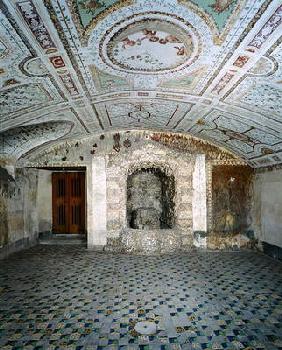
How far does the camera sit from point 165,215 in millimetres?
10898

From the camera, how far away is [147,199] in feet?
38.1

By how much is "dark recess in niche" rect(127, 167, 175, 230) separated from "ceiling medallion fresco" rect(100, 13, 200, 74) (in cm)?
697

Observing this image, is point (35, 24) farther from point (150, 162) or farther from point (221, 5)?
point (150, 162)


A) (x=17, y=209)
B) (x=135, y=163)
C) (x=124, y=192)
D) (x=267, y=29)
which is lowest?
(x=17, y=209)

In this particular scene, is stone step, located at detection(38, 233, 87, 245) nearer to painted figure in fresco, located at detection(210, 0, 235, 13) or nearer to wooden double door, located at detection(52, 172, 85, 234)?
wooden double door, located at detection(52, 172, 85, 234)

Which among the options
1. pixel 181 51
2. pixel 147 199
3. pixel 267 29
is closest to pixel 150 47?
pixel 181 51

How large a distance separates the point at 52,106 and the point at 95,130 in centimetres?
308

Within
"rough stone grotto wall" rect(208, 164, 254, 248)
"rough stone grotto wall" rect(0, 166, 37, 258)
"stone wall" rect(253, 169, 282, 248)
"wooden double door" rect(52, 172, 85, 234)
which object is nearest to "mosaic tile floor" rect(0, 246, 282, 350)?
"stone wall" rect(253, 169, 282, 248)

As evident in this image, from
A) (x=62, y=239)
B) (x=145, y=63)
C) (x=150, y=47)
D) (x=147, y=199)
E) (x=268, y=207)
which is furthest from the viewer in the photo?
(x=147, y=199)

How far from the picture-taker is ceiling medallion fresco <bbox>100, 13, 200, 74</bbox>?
10.4 ft

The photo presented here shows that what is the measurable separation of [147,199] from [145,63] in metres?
8.00

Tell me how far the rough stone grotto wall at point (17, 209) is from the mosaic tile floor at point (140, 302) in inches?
39.2

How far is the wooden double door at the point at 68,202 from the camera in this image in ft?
41.4

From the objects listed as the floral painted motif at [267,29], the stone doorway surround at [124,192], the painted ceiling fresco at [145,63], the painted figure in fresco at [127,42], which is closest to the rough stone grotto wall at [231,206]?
the stone doorway surround at [124,192]
